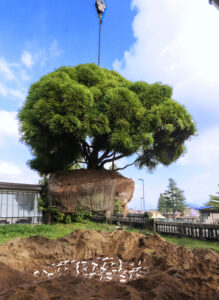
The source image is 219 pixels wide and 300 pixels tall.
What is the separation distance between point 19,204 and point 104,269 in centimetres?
1024

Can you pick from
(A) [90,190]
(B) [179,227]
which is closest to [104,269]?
(A) [90,190]

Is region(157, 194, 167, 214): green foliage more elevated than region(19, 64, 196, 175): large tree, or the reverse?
region(19, 64, 196, 175): large tree

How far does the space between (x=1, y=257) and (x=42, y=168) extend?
2.58 meters

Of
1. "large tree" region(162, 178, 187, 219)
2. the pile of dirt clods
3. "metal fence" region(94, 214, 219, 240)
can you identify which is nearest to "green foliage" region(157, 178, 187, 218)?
"large tree" region(162, 178, 187, 219)

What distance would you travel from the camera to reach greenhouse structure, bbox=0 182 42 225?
14.1 meters

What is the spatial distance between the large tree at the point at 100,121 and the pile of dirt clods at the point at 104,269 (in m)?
1.78

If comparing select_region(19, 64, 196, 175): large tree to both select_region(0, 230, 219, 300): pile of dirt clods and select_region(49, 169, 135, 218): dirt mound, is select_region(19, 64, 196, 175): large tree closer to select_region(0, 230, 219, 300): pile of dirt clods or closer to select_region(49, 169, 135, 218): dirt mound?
select_region(49, 169, 135, 218): dirt mound

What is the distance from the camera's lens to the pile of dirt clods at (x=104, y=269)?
10.4 feet

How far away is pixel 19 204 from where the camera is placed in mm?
14539

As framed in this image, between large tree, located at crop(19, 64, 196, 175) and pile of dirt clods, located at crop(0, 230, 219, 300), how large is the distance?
5.84 feet

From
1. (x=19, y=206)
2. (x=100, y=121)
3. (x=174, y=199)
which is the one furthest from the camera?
(x=174, y=199)

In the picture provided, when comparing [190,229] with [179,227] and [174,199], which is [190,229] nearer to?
[179,227]

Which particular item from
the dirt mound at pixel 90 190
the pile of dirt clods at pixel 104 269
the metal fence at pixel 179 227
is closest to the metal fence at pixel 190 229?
the metal fence at pixel 179 227

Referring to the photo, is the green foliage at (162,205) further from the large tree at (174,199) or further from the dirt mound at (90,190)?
the dirt mound at (90,190)
